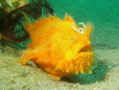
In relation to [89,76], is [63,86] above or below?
below

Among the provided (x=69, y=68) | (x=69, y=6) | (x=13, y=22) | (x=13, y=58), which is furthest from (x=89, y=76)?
(x=69, y=6)

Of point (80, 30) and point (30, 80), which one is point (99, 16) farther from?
point (30, 80)

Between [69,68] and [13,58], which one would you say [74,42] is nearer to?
[69,68]

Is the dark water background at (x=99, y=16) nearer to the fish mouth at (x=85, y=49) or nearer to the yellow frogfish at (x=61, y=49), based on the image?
the yellow frogfish at (x=61, y=49)

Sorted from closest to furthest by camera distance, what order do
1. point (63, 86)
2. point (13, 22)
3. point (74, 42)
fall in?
1. point (63, 86)
2. point (74, 42)
3. point (13, 22)

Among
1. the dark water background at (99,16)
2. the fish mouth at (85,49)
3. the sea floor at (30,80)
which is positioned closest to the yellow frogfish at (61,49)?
the fish mouth at (85,49)

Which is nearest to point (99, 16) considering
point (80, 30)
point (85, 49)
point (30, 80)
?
point (80, 30)
